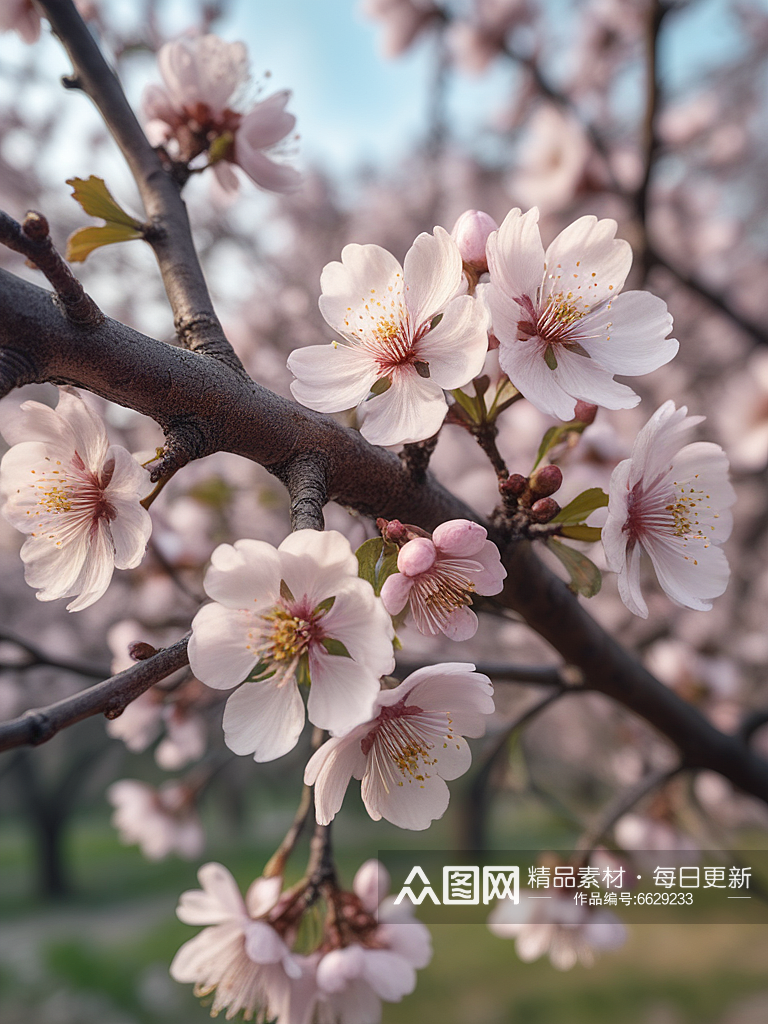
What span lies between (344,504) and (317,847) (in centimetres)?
44

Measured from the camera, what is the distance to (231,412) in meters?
0.57

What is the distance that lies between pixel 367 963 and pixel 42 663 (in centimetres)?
63

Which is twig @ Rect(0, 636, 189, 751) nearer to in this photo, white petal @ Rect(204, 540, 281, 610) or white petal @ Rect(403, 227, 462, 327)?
white petal @ Rect(204, 540, 281, 610)

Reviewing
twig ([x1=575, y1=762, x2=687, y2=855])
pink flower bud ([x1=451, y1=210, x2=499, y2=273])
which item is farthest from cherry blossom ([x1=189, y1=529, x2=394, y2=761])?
twig ([x1=575, y1=762, x2=687, y2=855])

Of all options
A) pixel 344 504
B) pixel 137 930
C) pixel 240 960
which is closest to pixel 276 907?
pixel 240 960

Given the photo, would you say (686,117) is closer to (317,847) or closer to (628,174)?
(628,174)

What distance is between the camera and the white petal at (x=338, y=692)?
0.47m

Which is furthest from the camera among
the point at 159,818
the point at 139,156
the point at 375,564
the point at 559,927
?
the point at 159,818

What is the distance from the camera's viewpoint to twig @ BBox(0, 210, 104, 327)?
18.9 inches

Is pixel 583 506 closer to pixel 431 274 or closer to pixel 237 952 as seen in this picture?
pixel 431 274

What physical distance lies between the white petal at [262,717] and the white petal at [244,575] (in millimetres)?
72

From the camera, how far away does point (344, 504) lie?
2.18 feet

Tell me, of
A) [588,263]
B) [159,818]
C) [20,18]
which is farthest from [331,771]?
[159,818]

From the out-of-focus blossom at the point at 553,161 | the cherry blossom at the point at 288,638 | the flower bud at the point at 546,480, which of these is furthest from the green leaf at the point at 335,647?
the out-of-focus blossom at the point at 553,161
